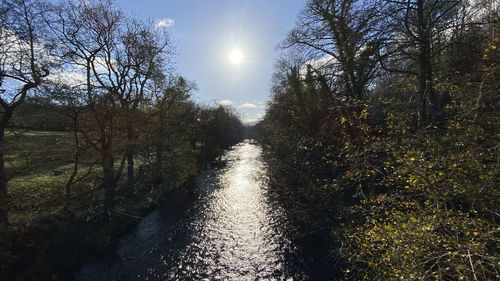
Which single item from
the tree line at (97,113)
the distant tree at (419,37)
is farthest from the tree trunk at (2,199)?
the distant tree at (419,37)

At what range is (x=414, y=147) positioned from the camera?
5082 mm

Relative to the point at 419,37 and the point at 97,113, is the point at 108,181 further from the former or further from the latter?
the point at 419,37

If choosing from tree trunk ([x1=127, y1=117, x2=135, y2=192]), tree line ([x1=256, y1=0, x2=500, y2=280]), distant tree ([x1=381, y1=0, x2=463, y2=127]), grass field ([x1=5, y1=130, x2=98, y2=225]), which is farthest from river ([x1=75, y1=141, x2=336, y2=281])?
distant tree ([x1=381, y1=0, x2=463, y2=127])

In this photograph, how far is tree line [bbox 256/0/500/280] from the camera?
3.66 metres

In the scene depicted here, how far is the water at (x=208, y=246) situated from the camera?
8.15 m

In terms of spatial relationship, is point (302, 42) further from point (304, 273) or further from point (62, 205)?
point (62, 205)

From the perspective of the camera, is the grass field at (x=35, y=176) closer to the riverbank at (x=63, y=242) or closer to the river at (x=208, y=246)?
the riverbank at (x=63, y=242)

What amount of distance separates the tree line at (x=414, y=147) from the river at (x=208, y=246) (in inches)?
77.4

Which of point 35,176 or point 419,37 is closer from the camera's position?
point 419,37

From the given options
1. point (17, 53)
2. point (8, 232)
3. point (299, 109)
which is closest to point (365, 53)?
point (299, 109)

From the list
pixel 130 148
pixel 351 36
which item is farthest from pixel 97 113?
pixel 351 36

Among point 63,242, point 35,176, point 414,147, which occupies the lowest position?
point 63,242

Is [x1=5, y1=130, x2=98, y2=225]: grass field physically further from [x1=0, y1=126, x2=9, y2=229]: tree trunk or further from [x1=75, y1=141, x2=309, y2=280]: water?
[x1=75, y1=141, x2=309, y2=280]: water

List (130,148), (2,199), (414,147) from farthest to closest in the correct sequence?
(130,148) → (2,199) → (414,147)
